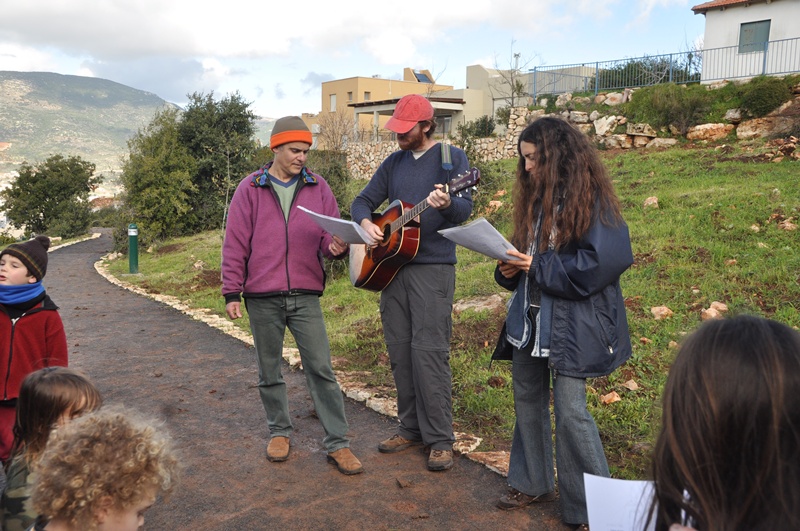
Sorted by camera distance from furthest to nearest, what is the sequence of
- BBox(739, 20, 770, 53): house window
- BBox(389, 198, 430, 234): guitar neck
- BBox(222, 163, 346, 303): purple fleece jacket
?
BBox(739, 20, 770, 53): house window
BBox(222, 163, 346, 303): purple fleece jacket
BBox(389, 198, 430, 234): guitar neck

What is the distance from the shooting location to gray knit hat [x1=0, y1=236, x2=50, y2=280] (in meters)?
3.69

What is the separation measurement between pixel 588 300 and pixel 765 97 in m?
16.2

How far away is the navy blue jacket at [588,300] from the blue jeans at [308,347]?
1.74 metres

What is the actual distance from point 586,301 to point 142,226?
18.8m

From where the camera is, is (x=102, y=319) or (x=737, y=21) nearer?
(x=102, y=319)

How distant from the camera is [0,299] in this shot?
11.8ft

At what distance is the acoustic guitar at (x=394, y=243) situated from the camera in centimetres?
421

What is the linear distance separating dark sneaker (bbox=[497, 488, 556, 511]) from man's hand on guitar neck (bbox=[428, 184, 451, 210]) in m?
1.73

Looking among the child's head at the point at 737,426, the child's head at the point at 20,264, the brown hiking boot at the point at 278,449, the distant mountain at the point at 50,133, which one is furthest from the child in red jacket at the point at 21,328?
the distant mountain at the point at 50,133

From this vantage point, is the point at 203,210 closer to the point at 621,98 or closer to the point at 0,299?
the point at 621,98

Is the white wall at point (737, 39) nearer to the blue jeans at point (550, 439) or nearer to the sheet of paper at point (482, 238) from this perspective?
the blue jeans at point (550, 439)

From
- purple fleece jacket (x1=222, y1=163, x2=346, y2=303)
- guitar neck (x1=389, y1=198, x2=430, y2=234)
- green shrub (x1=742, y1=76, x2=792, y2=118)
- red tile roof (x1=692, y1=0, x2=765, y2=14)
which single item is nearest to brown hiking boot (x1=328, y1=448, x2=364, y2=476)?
purple fleece jacket (x1=222, y1=163, x2=346, y2=303)

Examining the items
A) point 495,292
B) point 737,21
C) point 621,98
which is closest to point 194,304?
point 495,292

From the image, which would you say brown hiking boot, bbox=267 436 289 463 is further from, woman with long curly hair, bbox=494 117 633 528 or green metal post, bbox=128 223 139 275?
green metal post, bbox=128 223 139 275
